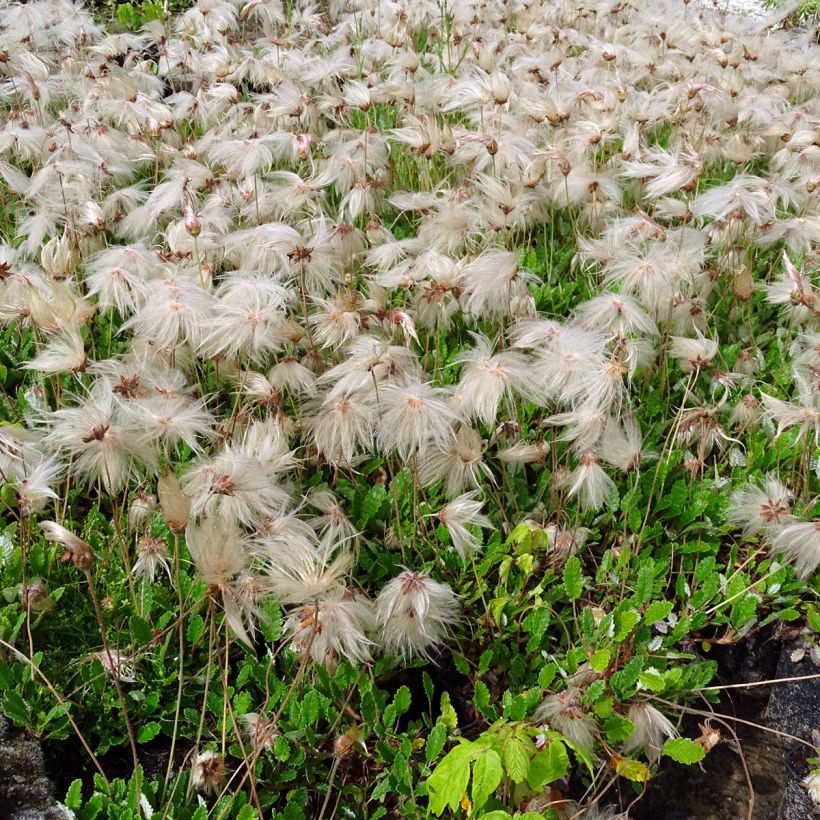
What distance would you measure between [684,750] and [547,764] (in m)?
0.42

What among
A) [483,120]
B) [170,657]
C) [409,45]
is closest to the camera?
[170,657]

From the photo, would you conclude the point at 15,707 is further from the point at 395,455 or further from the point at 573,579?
the point at 573,579

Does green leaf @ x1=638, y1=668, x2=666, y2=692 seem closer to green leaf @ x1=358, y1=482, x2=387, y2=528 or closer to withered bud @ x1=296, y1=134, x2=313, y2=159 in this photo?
green leaf @ x1=358, y1=482, x2=387, y2=528

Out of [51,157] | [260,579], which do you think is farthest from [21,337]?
[260,579]

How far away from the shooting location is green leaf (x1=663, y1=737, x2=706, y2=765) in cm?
207

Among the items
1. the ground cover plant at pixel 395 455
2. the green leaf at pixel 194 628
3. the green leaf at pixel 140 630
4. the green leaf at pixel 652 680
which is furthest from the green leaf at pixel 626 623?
the green leaf at pixel 140 630

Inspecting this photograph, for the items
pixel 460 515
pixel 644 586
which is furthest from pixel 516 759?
pixel 644 586

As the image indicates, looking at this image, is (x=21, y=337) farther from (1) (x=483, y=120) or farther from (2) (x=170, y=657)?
(1) (x=483, y=120)

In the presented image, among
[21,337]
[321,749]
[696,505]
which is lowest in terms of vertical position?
[321,749]

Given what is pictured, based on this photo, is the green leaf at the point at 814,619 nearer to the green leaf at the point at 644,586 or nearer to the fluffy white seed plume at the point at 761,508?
the fluffy white seed plume at the point at 761,508

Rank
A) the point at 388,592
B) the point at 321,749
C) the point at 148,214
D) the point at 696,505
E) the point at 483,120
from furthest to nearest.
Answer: the point at 483,120 < the point at 148,214 < the point at 696,505 < the point at 321,749 < the point at 388,592

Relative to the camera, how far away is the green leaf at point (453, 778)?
1730 mm

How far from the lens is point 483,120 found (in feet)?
14.2

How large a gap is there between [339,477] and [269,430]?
0.47 meters
